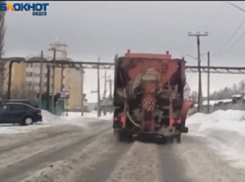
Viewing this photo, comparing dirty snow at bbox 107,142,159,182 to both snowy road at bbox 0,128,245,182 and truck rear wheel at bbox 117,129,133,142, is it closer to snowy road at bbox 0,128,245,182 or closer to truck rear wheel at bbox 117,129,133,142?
snowy road at bbox 0,128,245,182

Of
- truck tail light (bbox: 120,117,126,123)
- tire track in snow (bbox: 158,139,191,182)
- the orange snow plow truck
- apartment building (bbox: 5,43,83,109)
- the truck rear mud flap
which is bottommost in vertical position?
tire track in snow (bbox: 158,139,191,182)

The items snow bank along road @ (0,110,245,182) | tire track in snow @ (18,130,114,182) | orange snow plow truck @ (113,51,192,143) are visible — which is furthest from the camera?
orange snow plow truck @ (113,51,192,143)

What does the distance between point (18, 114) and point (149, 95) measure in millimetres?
17595

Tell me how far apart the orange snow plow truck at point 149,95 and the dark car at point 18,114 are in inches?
634

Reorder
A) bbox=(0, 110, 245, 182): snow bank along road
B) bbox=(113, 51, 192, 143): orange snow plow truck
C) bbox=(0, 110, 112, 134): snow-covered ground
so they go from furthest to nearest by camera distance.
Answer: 1. bbox=(0, 110, 112, 134): snow-covered ground
2. bbox=(113, 51, 192, 143): orange snow plow truck
3. bbox=(0, 110, 245, 182): snow bank along road

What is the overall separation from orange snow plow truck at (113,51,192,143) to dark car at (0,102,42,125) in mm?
16096

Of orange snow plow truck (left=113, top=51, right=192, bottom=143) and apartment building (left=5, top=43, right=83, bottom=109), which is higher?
apartment building (left=5, top=43, right=83, bottom=109)

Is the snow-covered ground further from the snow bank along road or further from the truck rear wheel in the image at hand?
the snow bank along road

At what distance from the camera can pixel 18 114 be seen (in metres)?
36.5

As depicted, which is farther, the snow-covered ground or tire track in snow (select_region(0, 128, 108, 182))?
the snow-covered ground

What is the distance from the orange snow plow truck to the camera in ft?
69.5

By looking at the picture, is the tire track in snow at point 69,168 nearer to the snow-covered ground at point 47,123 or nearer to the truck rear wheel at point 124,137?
the truck rear wheel at point 124,137

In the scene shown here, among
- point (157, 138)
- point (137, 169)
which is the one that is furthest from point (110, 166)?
point (157, 138)

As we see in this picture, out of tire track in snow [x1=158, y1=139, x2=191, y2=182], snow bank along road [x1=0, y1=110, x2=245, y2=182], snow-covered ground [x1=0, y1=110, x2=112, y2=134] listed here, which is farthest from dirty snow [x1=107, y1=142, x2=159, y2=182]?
snow-covered ground [x1=0, y1=110, x2=112, y2=134]
